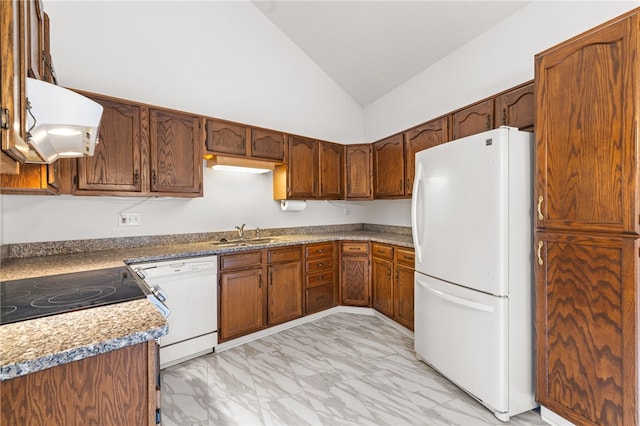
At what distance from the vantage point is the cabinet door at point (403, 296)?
2795 mm

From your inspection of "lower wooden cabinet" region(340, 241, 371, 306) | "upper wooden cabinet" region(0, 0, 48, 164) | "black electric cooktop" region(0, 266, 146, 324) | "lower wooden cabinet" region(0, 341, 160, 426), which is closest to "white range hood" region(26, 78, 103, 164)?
"upper wooden cabinet" region(0, 0, 48, 164)

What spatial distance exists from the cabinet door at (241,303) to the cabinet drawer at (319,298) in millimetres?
565

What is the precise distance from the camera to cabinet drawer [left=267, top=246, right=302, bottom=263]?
291 cm

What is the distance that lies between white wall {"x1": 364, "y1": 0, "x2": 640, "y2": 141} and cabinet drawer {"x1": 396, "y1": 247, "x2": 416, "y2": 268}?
1565mm

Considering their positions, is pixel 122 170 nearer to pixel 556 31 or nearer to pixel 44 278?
pixel 44 278

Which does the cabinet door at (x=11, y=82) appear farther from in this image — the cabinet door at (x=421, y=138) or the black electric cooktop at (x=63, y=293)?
the cabinet door at (x=421, y=138)

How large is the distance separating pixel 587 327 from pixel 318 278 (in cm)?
231

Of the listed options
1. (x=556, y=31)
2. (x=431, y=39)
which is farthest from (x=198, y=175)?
(x=556, y=31)

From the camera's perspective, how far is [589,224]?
148 centimetres

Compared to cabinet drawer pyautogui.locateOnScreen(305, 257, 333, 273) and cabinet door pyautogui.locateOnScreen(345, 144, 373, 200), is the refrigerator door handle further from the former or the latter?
cabinet door pyautogui.locateOnScreen(345, 144, 373, 200)

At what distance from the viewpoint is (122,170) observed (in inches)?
90.5

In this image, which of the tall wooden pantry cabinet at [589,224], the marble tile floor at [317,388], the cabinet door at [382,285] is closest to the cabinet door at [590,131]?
the tall wooden pantry cabinet at [589,224]

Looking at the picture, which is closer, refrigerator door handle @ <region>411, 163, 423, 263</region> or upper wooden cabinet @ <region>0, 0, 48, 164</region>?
upper wooden cabinet @ <region>0, 0, 48, 164</region>

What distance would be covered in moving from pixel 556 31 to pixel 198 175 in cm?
307
